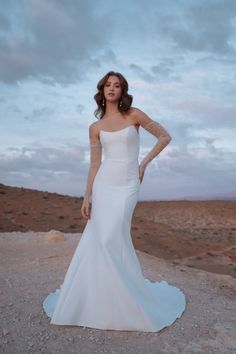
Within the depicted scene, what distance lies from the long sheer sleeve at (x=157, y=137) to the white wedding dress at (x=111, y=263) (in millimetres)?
145

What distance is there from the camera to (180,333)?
465 centimetres

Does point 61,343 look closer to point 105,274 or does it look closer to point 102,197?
point 105,274

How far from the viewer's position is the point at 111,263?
449 centimetres

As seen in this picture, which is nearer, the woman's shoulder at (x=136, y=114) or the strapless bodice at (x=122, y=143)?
the strapless bodice at (x=122, y=143)

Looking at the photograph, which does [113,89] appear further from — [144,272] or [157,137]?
[144,272]

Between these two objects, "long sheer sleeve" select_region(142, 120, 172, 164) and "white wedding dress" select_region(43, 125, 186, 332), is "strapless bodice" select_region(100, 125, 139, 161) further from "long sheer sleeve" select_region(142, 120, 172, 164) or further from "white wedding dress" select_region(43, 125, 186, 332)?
"long sheer sleeve" select_region(142, 120, 172, 164)

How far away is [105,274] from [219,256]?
8633mm

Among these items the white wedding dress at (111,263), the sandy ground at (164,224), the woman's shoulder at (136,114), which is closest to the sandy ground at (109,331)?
the white wedding dress at (111,263)

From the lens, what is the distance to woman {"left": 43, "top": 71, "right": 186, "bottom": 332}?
Answer: 177 inches

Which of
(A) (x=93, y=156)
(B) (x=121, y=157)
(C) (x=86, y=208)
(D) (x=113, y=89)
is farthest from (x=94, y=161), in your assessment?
(D) (x=113, y=89)

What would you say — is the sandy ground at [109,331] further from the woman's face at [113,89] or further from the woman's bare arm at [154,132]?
the woman's face at [113,89]

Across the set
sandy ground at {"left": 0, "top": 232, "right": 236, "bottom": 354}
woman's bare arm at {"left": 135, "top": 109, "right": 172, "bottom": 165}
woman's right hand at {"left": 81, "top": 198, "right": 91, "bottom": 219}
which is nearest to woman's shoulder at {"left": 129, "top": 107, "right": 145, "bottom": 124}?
woman's bare arm at {"left": 135, "top": 109, "right": 172, "bottom": 165}

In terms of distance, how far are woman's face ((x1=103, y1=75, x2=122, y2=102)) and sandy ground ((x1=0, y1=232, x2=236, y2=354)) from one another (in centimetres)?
252

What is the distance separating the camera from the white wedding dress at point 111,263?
449 cm
